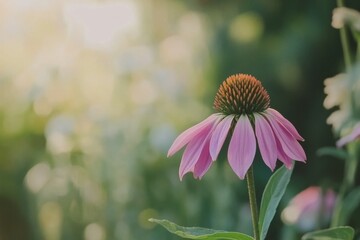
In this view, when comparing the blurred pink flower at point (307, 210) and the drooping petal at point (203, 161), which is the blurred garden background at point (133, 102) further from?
the drooping petal at point (203, 161)

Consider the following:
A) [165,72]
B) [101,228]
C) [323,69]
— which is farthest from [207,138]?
[323,69]

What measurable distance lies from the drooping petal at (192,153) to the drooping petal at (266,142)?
5 centimetres

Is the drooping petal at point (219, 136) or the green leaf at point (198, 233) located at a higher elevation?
the drooping petal at point (219, 136)

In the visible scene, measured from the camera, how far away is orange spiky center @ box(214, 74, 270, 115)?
76 cm

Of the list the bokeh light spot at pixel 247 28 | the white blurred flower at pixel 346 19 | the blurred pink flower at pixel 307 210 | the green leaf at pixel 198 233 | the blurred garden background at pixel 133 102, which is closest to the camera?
the green leaf at pixel 198 233

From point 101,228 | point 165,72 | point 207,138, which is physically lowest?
point 101,228

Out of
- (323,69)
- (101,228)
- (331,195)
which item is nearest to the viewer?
(331,195)

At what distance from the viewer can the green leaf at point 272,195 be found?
28.3 inches

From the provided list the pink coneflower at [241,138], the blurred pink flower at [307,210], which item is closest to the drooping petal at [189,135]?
the pink coneflower at [241,138]

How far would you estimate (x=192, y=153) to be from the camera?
0.70 meters

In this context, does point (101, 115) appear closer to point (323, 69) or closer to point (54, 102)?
point (54, 102)

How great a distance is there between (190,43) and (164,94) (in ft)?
1.25

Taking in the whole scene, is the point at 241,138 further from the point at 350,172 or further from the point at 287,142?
the point at 350,172

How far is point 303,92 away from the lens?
223cm
